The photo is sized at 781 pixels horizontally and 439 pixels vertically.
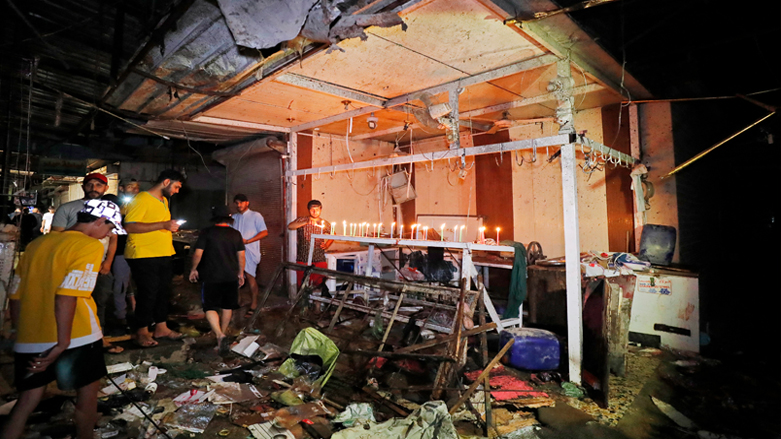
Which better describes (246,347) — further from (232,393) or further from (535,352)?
(535,352)

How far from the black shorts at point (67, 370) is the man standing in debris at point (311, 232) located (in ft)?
14.1

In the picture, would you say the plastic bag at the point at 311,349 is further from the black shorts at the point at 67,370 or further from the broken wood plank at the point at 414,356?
the black shorts at the point at 67,370

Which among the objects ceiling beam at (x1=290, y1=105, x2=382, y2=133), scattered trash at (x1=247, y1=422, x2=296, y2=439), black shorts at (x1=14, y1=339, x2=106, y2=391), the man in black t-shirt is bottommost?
scattered trash at (x1=247, y1=422, x2=296, y2=439)

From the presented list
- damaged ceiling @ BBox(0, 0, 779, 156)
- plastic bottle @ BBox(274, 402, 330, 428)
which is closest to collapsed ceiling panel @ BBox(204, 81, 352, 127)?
damaged ceiling @ BBox(0, 0, 779, 156)

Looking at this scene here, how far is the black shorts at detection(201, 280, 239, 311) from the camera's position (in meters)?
5.15

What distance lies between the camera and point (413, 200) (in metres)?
10.9

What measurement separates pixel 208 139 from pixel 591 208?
9.74 m

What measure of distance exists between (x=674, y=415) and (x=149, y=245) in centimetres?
667

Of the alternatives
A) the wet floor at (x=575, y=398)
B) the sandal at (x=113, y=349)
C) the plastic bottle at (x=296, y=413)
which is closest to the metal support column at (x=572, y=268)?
the wet floor at (x=575, y=398)

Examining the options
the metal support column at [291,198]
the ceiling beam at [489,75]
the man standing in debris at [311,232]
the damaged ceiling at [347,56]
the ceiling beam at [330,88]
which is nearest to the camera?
the damaged ceiling at [347,56]

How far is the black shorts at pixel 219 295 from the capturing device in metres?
5.15

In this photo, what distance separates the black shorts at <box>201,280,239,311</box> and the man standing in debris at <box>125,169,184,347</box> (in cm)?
63

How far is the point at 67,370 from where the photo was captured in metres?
2.78

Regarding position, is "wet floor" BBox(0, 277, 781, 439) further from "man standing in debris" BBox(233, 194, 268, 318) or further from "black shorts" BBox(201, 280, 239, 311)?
"man standing in debris" BBox(233, 194, 268, 318)
